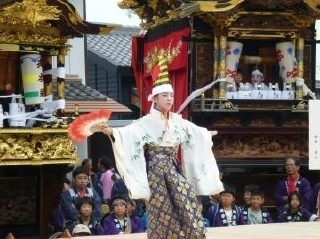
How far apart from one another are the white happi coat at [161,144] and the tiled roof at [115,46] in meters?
9.96

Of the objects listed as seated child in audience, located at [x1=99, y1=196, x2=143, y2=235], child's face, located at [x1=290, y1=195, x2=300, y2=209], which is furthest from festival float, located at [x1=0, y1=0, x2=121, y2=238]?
child's face, located at [x1=290, y1=195, x2=300, y2=209]

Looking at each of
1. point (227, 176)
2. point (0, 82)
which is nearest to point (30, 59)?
point (0, 82)

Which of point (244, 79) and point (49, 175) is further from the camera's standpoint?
point (244, 79)

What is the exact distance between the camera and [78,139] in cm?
763

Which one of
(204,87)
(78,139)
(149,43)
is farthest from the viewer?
(149,43)

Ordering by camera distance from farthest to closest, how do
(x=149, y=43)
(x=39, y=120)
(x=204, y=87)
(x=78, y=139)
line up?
(x=149, y=43)
(x=204, y=87)
(x=39, y=120)
(x=78, y=139)

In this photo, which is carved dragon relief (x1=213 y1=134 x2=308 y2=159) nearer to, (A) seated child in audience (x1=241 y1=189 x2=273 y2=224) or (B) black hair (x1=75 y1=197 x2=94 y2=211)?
(A) seated child in audience (x1=241 y1=189 x2=273 y2=224)

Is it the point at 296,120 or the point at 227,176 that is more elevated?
the point at 296,120

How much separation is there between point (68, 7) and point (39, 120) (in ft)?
4.57

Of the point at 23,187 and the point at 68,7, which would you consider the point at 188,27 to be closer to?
the point at 68,7

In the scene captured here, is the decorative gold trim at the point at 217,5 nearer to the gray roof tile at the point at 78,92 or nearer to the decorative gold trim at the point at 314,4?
the decorative gold trim at the point at 314,4

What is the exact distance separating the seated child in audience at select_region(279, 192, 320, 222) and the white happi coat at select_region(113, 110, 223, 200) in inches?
111

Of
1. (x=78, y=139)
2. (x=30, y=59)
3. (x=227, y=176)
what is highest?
(x=30, y=59)

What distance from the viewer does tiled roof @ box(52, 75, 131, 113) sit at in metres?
14.1
